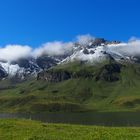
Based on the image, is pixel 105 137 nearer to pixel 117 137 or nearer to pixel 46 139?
pixel 117 137

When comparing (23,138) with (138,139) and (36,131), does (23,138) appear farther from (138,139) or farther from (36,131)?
(138,139)

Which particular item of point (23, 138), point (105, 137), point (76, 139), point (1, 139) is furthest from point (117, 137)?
point (1, 139)

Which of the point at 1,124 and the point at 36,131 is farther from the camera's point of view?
the point at 1,124

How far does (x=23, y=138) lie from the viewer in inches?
1575

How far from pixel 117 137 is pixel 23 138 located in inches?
409

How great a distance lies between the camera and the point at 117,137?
39.7m

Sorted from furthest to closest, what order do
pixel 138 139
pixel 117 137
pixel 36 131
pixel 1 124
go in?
pixel 1 124, pixel 36 131, pixel 117 137, pixel 138 139

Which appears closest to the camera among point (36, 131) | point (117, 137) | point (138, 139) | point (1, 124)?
point (138, 139)

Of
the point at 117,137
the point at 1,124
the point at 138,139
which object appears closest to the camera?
the point at 138,139

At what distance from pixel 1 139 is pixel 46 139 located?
213 inches

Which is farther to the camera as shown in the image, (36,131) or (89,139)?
(36,131)

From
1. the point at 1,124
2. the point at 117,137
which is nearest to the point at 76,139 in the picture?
the point at 117,137

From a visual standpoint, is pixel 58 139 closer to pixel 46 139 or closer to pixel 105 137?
pixel 46 139

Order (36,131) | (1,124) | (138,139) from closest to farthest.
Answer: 1. (138,139)
2. (36,131)
3. (1,124)
